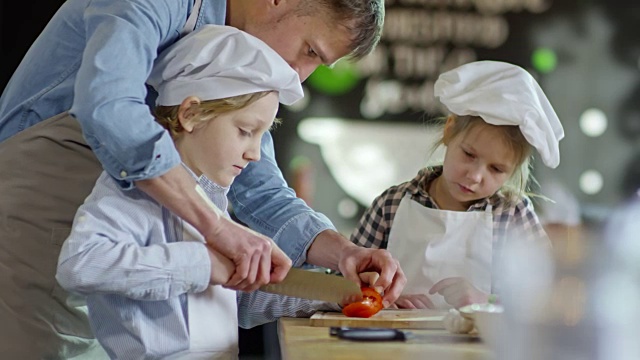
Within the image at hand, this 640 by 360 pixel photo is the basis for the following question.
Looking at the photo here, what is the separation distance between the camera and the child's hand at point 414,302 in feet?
5.32

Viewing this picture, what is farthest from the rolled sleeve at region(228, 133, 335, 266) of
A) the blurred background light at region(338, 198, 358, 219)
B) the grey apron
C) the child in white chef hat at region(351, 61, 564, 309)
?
the blurred background light at region(338, 198, 358, 219)

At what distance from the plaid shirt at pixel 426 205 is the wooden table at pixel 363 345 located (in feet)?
2.75

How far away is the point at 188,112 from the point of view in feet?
4.33

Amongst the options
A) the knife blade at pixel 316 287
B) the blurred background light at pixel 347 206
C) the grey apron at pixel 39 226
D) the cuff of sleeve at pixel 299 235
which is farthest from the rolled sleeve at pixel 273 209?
the blurred background light at pixel 347 206

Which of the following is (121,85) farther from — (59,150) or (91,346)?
(91,346)

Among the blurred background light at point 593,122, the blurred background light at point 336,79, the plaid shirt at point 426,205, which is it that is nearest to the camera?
the plaid shirt at point 426,205

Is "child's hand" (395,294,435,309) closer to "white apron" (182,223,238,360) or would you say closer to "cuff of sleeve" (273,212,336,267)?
"cuff of sleeve" (273,212,336,267)

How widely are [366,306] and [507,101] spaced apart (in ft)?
2.34

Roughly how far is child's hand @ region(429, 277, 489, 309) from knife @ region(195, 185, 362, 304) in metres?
0.25

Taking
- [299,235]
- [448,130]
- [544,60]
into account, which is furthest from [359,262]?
[544,60]

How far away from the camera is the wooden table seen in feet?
3.27

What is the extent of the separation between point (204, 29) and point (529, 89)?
2.63ft

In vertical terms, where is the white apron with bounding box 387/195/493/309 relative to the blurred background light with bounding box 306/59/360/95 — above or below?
below

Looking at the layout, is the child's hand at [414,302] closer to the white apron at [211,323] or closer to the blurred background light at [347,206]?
the white apron at [211,323]
